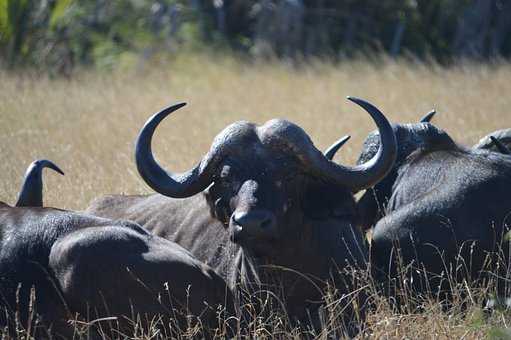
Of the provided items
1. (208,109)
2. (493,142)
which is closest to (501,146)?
(493,142)

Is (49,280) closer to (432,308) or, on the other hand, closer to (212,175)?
(212,175)

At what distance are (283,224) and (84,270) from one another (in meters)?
1.17

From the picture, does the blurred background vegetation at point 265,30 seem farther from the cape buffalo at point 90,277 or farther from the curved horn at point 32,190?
the cape buffalo at point 90,277

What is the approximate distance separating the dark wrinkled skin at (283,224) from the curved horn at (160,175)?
0.11 meters

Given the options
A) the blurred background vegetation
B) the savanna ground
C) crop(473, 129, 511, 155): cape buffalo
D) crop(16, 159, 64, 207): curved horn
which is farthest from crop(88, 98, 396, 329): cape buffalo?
the blurred background vegetation

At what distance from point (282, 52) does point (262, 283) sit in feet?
40.5

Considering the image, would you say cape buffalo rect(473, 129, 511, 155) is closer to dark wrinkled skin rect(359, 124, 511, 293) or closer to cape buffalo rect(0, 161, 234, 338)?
dark wrinkled skin rect(359, 124, 511, 293)

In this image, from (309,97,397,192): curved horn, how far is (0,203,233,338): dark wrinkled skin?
3.10 feet

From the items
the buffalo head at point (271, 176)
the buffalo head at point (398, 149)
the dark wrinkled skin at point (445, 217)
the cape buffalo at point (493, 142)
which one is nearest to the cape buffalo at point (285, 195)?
the buffalo head at point (271, 176)

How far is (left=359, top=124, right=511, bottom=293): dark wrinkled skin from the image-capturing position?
20.5 ft

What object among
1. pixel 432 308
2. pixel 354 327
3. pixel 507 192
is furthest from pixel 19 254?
pixel 507 192

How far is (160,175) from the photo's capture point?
5938mm

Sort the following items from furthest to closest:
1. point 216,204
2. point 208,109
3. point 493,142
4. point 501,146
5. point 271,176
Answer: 1. point 208,109
2. point 493,142
3. point 501,146
4. point 216,204
5. point 271,176

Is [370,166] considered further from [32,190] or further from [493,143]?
[493,143]
